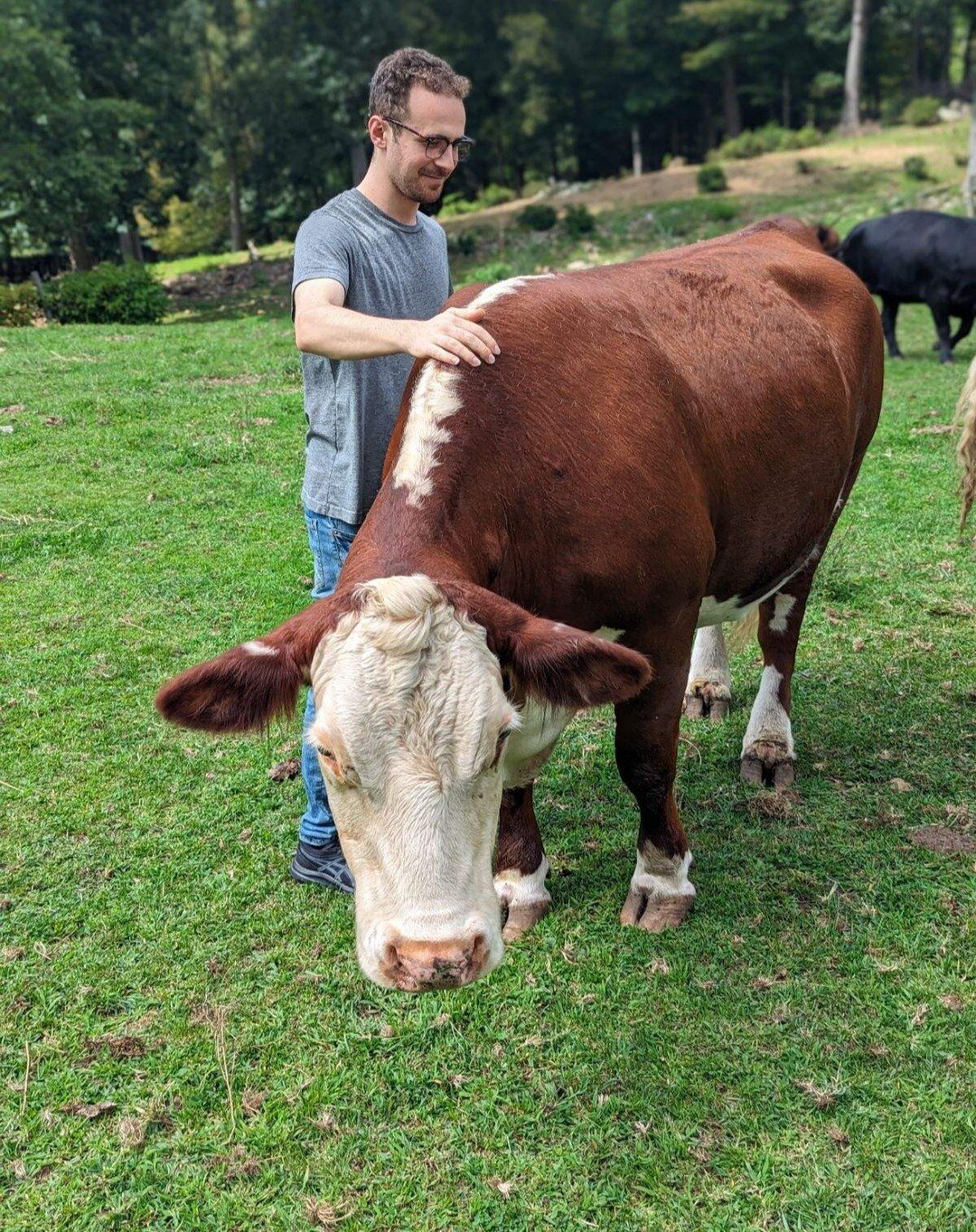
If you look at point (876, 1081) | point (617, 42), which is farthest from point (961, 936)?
point (617, 42)

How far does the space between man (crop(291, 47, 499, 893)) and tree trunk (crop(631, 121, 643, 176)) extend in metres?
45.6

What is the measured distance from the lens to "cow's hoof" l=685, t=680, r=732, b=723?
5055 millimetres

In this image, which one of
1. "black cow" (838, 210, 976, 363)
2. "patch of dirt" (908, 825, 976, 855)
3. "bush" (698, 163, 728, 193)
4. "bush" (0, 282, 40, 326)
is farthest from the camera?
"bush" (698, 163, 728, 193)

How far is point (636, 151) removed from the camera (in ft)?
152

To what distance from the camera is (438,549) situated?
2547 mm

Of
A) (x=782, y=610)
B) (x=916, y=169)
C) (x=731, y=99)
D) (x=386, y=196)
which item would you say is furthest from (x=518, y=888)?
(x=731, y=99)

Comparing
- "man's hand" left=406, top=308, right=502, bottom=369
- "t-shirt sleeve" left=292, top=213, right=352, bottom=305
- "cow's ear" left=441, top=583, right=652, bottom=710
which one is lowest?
"cow's ear" left=441, top=583, right=652, bottom=710

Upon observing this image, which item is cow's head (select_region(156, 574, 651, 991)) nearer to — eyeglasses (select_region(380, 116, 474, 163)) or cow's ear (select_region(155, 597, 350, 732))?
cow's ear (select_region(155, 597, 350, 732))

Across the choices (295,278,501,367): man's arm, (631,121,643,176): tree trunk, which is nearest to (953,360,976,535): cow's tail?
(295,278,501,367): man's arm

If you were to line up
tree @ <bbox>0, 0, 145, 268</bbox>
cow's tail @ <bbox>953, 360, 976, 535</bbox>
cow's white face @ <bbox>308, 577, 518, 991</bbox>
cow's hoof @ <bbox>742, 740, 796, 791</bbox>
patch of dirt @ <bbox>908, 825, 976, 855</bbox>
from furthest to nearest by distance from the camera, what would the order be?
1. tree @ <bbox>0, 0, 145, 268</bbox>
2. cow's tail @ <bbox>953, 360, 976, 535</bbox>
3. cow's hoof @ <bbox>742, 740, 796, 791</bbox>
4. patch of dirt @ <bbox>908, 825, 976, 855</bbox>
5. cow's white face @ <bbox>308, 577, 518, 991</bbox>

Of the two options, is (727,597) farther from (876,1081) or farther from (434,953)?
(434,953)

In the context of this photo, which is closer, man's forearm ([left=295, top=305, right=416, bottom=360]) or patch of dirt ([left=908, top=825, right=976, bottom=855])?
man's forearm ([left=295, top=305, right=416, bottom=360])

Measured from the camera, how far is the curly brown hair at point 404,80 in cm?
297

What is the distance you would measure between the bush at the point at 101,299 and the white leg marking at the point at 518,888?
15.8m
